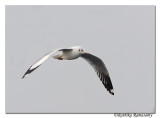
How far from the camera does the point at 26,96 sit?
160 inches

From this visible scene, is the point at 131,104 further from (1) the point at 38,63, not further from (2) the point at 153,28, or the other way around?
(1) the point at 38,63

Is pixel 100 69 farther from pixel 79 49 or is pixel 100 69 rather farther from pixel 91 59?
pixel 79 49

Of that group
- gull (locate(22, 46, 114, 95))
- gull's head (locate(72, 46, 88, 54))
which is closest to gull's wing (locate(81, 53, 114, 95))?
gull (locate(22, 46, 114, 95))

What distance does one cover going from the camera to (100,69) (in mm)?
4121

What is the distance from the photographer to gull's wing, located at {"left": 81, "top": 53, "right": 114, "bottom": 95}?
4039 mm

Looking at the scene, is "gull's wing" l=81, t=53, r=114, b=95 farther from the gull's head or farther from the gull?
the gull's head

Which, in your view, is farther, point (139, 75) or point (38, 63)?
point (139, 75)

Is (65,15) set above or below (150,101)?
above

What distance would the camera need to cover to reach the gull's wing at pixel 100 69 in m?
4.04

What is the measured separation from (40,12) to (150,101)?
1.46 m

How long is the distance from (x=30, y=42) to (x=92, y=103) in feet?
2.93

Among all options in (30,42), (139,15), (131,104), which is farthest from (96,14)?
(131,104)

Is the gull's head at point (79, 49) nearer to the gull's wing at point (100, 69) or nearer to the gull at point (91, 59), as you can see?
the gull at point (91, 59)

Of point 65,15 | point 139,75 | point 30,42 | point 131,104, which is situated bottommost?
point 131,104
